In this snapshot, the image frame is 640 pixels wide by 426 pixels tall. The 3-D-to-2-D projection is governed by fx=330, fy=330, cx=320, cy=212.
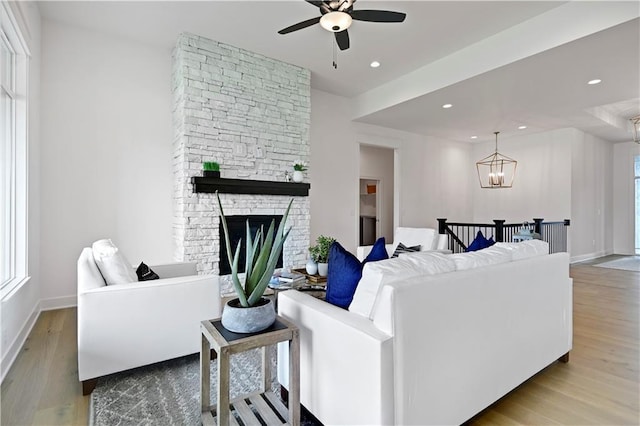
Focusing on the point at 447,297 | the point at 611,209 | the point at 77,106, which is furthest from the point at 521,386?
the point at 611,209

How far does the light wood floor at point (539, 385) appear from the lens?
1814mm

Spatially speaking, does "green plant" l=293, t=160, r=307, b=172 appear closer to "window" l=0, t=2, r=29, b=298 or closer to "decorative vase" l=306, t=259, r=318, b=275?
"decorative vase" l=306, t=259, r=318, b=275

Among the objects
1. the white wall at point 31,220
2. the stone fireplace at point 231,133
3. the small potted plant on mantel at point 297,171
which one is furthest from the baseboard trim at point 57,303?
the small potted plant on mantel at point 297,171

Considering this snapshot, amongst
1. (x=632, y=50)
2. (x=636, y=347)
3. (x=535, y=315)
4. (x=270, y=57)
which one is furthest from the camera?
(x=270, y=57)

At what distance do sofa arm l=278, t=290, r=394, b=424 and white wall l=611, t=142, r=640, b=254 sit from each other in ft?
32.1

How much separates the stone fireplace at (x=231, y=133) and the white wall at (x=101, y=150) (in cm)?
25

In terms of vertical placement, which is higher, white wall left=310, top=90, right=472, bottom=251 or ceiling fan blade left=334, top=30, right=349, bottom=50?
ceiling fan blade left=334, top=30, right=349, bottom=50

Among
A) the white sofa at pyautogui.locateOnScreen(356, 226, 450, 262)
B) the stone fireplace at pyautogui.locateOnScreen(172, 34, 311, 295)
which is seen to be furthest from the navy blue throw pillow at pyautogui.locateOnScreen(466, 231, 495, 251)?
the stone fireplace at pyautogui.locateOnScreen(172, 34, 311, 295)

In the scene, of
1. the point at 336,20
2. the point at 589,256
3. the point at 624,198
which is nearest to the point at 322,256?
the point at 336,20

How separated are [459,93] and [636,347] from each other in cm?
361

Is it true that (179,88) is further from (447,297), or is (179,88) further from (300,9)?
(447,297)

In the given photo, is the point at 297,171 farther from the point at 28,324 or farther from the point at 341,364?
the point at 341,364

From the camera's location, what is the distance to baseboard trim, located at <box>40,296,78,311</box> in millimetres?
3667

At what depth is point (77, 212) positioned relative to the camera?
152 inches
